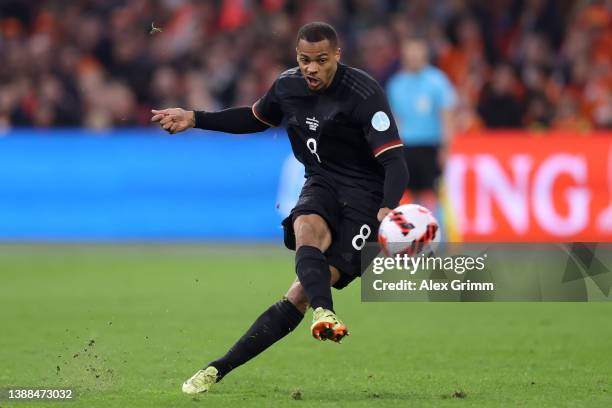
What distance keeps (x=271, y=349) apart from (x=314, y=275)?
7.62 feet

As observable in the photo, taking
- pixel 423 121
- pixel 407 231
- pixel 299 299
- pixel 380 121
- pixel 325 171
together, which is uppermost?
pixel 380 121

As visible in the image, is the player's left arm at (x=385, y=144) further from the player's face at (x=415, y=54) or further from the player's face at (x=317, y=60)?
the player's face at (x=415, y=54)

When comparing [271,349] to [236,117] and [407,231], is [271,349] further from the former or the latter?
[407,231]

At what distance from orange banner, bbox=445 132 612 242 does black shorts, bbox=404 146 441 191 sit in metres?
1.62

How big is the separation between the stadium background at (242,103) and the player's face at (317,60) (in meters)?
8.86

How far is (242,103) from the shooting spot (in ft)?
57.7

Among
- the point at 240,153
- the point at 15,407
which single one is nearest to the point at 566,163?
the point at 240,153

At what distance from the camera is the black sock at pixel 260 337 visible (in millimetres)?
6887

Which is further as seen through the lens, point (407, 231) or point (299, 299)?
point (299, 299)

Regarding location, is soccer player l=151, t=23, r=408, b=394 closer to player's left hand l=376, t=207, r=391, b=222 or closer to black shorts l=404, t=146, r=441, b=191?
player's left hand l=376, t=207, r=391, b=222

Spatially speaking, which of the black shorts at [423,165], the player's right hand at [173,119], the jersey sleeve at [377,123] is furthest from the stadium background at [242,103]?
the jersey sleeve at [377,123]

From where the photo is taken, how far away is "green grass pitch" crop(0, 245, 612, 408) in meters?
6.79

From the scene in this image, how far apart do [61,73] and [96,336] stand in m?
9.56

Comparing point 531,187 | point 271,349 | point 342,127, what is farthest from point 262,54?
point 342,127
